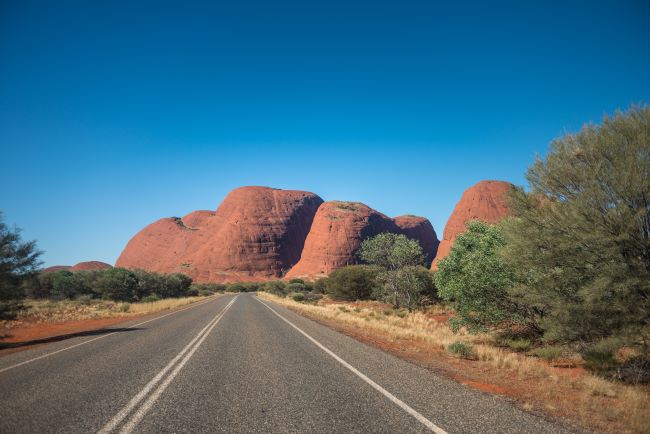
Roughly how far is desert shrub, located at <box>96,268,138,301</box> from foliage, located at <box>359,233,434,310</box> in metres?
39.0

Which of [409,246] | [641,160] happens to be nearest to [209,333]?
[641,160]

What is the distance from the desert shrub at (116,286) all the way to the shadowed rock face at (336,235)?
55.6 m

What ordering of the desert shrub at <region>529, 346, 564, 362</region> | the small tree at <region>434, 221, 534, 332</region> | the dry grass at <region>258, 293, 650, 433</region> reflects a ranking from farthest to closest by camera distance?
the small tree at <region>434, 221, 534, 332</region> → the desert shrub at <region>529, 346, 564, 362</region> → the dry grass at <region>258, 293, 650, 433</region>

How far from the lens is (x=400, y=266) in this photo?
105 feet

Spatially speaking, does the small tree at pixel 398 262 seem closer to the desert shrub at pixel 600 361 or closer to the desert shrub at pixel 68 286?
the desert shrub at pixel 600 361

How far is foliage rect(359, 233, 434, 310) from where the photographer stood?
1232 inches

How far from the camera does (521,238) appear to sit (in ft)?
28.8

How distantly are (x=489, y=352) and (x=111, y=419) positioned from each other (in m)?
9.57

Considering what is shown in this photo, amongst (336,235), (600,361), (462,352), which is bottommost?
(462,352)

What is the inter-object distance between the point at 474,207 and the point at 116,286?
219 feet

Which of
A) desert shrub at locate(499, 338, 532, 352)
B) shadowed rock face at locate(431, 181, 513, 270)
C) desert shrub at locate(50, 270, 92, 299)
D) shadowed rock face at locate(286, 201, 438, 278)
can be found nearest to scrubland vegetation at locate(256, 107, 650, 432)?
desert shrub at locate(499, 338, 532, 352)

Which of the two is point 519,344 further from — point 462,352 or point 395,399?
point 395,399

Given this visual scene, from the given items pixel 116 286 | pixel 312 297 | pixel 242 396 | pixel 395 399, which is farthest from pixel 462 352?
pixel 116 286

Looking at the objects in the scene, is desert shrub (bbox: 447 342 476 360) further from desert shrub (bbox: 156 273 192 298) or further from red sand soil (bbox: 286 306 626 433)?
desert shrub (bbox: 156 273 192 298)
